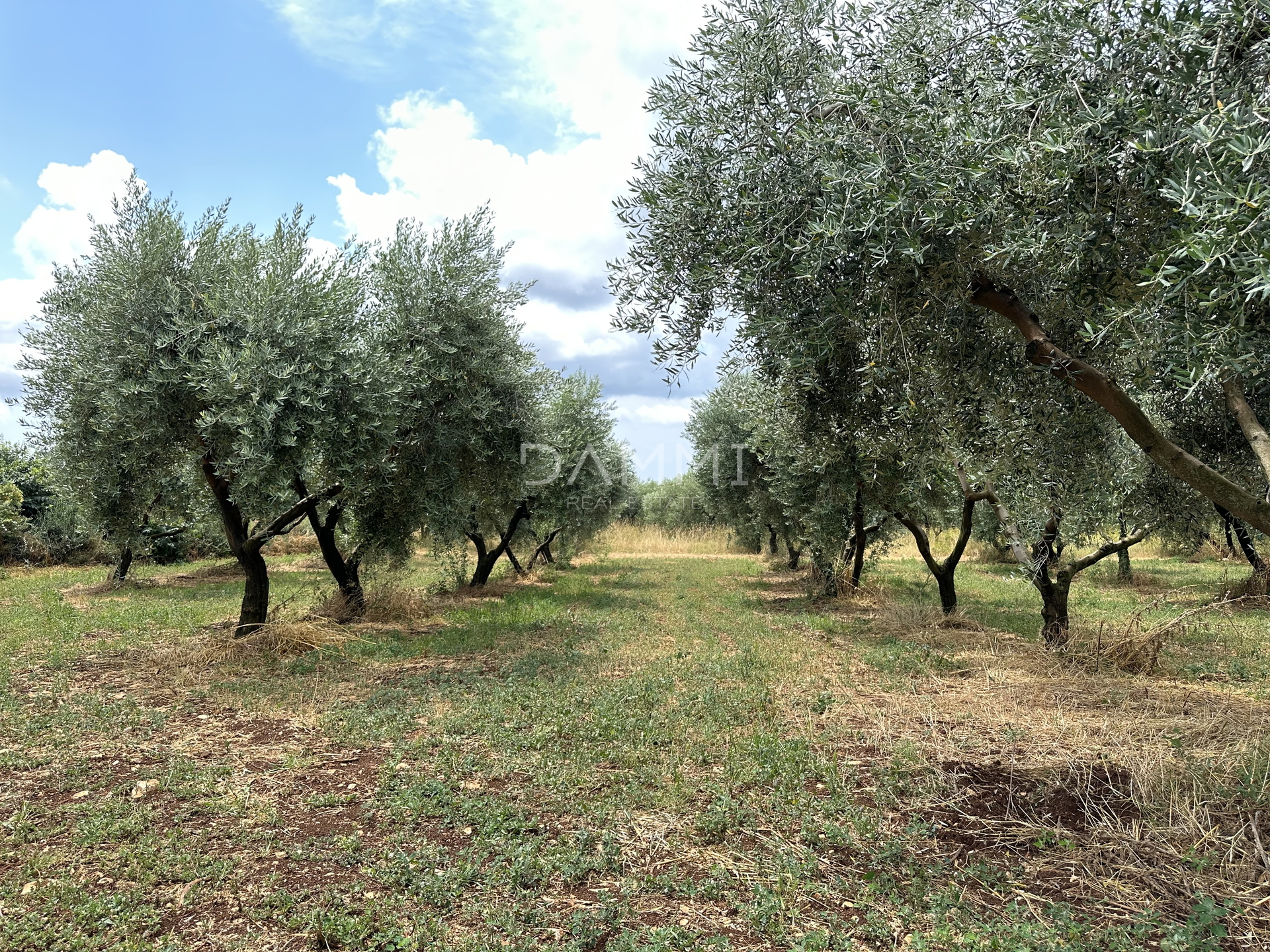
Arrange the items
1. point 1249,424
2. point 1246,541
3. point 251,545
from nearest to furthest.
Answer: point 1249,424 < point 251,545 < point 1246,541

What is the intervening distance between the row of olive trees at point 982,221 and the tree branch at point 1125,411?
0.02 meters

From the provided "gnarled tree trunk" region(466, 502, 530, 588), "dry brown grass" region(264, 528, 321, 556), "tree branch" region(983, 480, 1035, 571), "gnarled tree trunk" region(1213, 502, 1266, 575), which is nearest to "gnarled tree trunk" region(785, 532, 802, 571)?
"gnarled tree trunk" region(466, 502, 530, 588)

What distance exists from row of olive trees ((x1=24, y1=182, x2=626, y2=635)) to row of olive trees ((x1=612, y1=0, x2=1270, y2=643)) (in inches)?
217

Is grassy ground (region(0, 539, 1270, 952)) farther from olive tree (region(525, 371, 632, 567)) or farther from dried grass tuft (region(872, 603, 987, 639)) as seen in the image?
olive tree (region(525, 371, 632, 567))

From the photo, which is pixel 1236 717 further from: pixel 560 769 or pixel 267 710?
pixel 267 710

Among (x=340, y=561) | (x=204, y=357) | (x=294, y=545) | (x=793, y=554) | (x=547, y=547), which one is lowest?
(x=294, y=545)

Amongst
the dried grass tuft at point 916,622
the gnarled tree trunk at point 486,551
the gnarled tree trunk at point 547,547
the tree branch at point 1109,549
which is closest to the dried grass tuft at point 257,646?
the gnarled tree trunk at point 486,551

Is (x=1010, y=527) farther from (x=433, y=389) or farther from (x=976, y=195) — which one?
(x=433, y=389)

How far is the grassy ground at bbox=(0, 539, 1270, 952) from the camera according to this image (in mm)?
4164

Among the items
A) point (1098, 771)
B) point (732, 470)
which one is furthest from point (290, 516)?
point (732, 470)

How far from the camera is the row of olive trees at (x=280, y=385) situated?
9.74m

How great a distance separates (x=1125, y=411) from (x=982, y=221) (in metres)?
1.79

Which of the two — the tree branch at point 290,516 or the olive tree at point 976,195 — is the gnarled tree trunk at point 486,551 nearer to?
the tree branch at point 290,516

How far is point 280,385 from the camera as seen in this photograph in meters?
9.56
